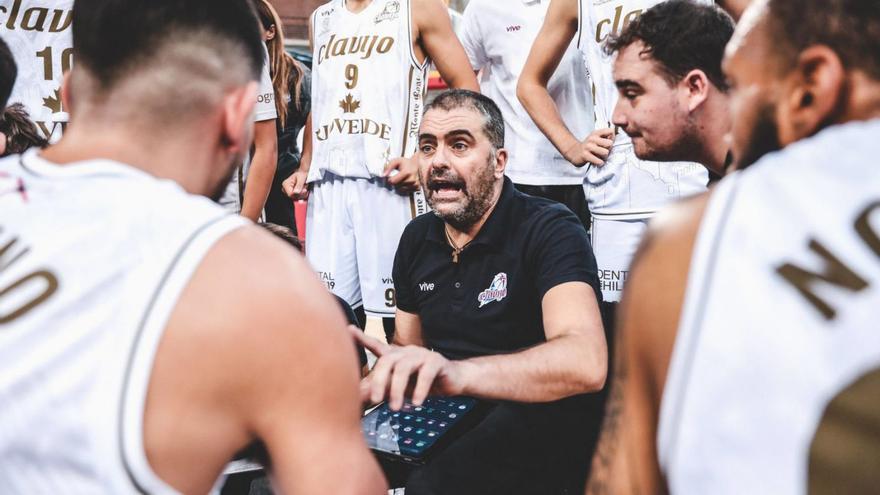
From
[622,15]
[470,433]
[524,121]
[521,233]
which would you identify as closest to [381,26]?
[524,121]

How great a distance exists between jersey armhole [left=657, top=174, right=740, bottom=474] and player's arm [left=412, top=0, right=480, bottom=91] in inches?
110

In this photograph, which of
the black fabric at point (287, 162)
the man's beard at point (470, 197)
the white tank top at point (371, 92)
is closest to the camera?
the man's beard at point (470, 197)

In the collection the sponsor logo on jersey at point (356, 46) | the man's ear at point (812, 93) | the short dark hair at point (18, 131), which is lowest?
the short dark hair at point (18, 131)

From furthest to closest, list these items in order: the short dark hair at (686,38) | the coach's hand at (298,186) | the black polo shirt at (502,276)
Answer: the coach's hand at (298,186)
the short dark hair at (686,38)
the black polo shirt at (502,276)

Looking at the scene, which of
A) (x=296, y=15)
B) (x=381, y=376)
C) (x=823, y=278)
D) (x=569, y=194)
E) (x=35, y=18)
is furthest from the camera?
(x=296, y=15)

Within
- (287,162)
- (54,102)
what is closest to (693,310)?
(54,102)

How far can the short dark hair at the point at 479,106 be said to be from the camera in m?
3.12

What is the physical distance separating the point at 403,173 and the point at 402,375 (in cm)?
209

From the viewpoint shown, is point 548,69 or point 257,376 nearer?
point 257,376

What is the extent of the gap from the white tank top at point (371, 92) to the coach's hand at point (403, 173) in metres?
0.08

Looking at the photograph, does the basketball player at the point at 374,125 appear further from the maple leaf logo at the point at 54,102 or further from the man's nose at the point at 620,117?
the maple leaf logo at the point at 54,102

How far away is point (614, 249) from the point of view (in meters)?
3.27

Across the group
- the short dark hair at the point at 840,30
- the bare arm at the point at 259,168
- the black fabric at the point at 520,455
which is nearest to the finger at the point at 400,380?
the black fabric at the point at 520,455

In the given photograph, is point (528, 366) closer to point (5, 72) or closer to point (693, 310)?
point (693, 310)
